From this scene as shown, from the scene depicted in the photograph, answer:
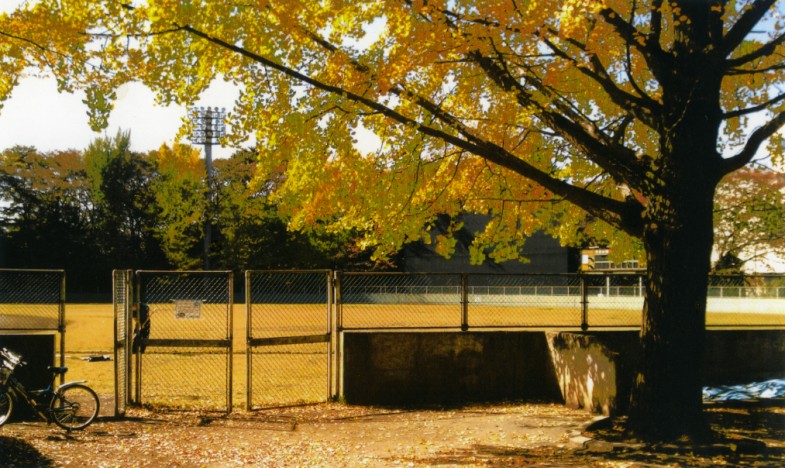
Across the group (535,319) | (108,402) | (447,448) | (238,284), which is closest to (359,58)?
(447,448)

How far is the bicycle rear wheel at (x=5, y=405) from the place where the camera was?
8.62 metres

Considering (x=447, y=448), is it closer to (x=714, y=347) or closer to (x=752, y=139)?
(x=752, y=139)

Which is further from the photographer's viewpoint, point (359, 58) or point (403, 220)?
point (403, 220)

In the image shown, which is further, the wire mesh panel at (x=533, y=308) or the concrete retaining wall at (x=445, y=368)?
the wire mesh panel at (x=533, y=308)

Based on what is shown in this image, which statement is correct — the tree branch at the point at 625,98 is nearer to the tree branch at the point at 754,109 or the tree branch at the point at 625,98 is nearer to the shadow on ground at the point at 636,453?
the tree branch at the point at 754,109

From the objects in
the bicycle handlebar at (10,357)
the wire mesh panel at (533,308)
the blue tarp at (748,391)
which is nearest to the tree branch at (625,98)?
the blue tarp at (748,391)

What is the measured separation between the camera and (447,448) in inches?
321

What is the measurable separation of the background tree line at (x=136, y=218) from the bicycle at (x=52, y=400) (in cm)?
4201

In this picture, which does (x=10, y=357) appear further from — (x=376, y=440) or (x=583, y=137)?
(x=583, y=137)

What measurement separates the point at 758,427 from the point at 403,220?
5794 mm

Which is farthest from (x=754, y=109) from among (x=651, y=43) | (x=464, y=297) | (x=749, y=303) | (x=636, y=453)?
(x=749, y=303)

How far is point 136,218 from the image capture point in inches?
2357

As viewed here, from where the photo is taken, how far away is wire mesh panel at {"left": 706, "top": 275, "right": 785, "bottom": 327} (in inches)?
687

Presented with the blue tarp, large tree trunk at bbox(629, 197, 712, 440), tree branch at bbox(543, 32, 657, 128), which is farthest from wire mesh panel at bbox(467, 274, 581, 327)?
tree branch at bbox(543, 32, 657, 128)
